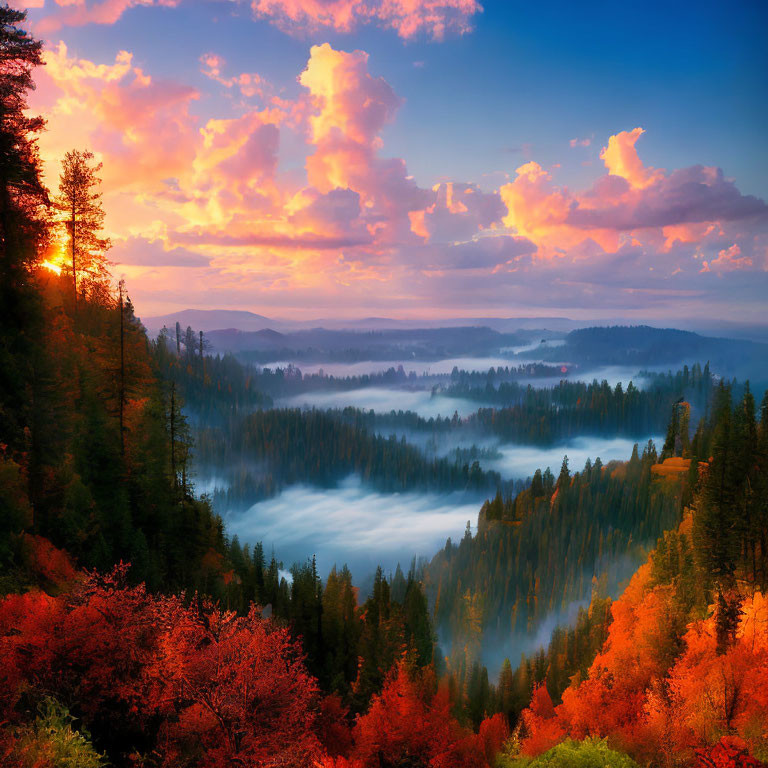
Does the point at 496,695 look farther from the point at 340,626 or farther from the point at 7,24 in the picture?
the point at 7,24

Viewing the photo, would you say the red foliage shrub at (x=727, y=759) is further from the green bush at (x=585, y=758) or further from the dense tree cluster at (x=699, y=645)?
the green bush at (x=585, y=758)

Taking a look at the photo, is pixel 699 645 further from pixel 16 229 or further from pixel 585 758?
pixel 16 229

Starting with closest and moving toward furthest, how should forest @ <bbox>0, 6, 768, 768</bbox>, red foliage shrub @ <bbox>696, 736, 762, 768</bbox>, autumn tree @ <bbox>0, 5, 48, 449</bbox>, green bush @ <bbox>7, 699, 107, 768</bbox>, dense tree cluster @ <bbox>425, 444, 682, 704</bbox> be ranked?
green bush @ <bbox>7, 699, 107, 768</bbox>
red foliage shrub @ <bbox>696, 736, 762, 768</bbox>
forest @ <bbox>0, 6, 768, 768</bbox>
autumn tree @ <bbox>0, 5, 48, 449</bbox>
dense tree cluster @ <bbox>425, 444, 682, 704</bbox>

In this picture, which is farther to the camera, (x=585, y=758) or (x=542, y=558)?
(x=542, y=558)

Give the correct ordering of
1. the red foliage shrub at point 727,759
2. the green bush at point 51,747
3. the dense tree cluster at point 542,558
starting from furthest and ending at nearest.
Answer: the dense tree cluster at point 542,558, the red foliage shrub at point 727,759, the green bush at point 51,747

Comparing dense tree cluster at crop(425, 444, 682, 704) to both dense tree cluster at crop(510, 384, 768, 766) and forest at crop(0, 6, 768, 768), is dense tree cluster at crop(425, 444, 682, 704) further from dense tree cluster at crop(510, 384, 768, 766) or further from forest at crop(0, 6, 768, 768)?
dense tree cluster at crop(510, 384, 768, 766)

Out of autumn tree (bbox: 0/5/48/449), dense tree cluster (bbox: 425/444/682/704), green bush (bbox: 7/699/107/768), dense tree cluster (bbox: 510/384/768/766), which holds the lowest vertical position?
dense tree cluster (bbox: 425/444/682/704)

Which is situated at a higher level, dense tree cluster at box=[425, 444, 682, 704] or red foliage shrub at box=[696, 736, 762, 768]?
red foliage shrub at box=[696, 736, 762, 768]

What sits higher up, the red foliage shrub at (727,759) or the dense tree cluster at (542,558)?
the red foliage shrub at (727,759)

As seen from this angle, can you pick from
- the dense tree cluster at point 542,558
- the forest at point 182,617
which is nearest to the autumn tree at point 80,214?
the forest at point 182,617

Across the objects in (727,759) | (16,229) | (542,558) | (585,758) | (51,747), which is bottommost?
(542,558)

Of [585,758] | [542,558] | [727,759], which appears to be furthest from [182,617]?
[542,558]

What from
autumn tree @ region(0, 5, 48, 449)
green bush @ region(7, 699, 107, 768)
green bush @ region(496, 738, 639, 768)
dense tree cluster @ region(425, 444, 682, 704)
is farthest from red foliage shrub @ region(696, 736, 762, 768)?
dense tree cluster @ region(425, 444, 682, 704)

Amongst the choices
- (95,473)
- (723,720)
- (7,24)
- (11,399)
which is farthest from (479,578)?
(7,24)
